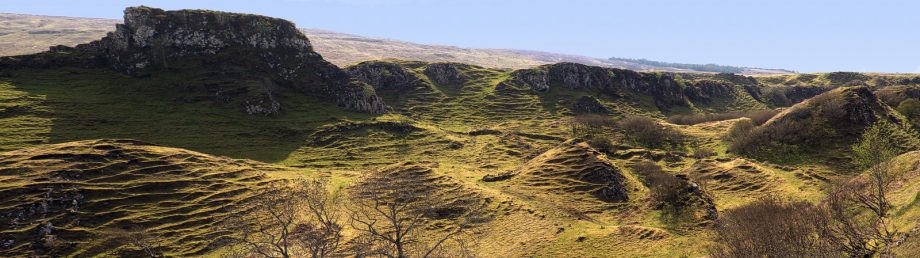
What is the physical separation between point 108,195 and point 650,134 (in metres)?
159

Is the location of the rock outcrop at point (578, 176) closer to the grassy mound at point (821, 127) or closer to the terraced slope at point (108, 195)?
the grassy mound at point (821, 127)

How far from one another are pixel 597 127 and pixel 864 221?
13782cm

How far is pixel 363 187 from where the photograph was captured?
101 meters

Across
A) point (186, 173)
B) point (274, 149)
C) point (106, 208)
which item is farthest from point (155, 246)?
point (274, 149)

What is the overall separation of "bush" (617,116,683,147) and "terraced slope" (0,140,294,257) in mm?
127026

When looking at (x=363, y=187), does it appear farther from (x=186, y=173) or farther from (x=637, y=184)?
(x=637, y=184)

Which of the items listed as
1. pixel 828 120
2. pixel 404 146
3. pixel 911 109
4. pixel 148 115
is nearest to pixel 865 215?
pixel 828 120

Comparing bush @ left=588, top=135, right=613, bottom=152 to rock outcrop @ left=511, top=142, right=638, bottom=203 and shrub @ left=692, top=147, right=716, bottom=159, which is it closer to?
shrub @ left=692, top=147, right=716, bottom=159

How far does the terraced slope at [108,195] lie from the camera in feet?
240

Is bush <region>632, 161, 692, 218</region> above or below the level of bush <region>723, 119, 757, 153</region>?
below

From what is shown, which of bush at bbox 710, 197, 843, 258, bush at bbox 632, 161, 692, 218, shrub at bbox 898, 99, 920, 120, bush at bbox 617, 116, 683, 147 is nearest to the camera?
bush at bbox 710, 197, 843, 258

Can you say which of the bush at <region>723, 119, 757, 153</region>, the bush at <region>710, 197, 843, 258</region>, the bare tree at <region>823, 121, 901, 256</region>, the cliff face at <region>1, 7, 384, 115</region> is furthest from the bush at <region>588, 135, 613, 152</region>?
the cliff face at <region>1, 7, 384, 115</region>

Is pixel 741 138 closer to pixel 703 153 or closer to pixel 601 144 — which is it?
pixel 703 153

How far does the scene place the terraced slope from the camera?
240ft
